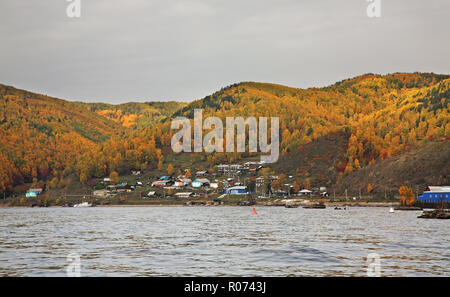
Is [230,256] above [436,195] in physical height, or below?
above

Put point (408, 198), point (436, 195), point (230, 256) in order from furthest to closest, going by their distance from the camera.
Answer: point (408, 198), point (436, 195), point (230, 256)

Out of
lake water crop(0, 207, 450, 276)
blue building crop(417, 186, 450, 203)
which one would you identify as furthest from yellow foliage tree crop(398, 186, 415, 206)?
lake water crop(0, 207, 450, 276)

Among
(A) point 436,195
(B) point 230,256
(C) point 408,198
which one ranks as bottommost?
(C) point 408,198

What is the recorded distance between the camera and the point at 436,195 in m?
180

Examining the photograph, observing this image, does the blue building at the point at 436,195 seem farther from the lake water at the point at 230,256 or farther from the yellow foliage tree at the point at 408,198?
the lake water at the point at 230,256

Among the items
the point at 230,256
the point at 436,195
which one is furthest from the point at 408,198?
the point at 230,256

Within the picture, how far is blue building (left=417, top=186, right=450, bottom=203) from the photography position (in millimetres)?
177500

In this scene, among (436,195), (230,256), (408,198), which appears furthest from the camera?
(408,198)

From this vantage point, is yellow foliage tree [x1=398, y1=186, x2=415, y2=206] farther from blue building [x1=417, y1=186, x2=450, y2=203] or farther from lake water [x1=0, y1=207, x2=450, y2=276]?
lake water [x1=0, y1=207, x2=450, y2=276]

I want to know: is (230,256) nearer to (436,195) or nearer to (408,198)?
(408,198)

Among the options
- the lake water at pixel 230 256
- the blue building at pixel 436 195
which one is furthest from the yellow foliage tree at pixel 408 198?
the lake water at pixel 230 256
